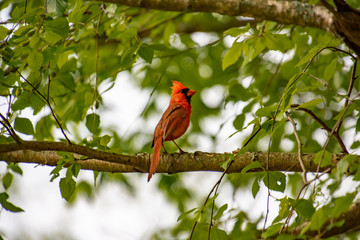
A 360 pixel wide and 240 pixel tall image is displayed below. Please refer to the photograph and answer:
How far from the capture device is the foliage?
6.66 ft

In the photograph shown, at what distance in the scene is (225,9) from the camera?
2600 millimetres

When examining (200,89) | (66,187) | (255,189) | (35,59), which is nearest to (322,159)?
(255,189)

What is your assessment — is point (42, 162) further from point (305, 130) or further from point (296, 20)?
point (305, 130)

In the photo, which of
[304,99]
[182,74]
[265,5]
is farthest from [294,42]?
[182,74]

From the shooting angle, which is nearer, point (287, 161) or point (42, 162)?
point (287, 161)

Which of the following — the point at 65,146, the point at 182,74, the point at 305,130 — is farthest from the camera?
the point at 182,74

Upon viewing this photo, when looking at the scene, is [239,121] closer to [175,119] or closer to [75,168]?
[175,119]

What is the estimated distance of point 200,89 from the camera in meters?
5.49

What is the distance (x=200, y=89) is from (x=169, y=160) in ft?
8.98

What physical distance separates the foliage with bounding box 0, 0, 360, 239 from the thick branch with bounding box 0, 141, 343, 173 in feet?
0.30

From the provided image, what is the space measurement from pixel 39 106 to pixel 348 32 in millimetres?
1639

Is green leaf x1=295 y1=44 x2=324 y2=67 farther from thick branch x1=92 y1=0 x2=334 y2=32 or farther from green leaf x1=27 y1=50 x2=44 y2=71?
green leaf x1=27 y1=50 x2=44 y2=71

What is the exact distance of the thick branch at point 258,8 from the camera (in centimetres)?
238

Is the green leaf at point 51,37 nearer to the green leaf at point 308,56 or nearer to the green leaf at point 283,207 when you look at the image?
the green leaf at point 308,56
